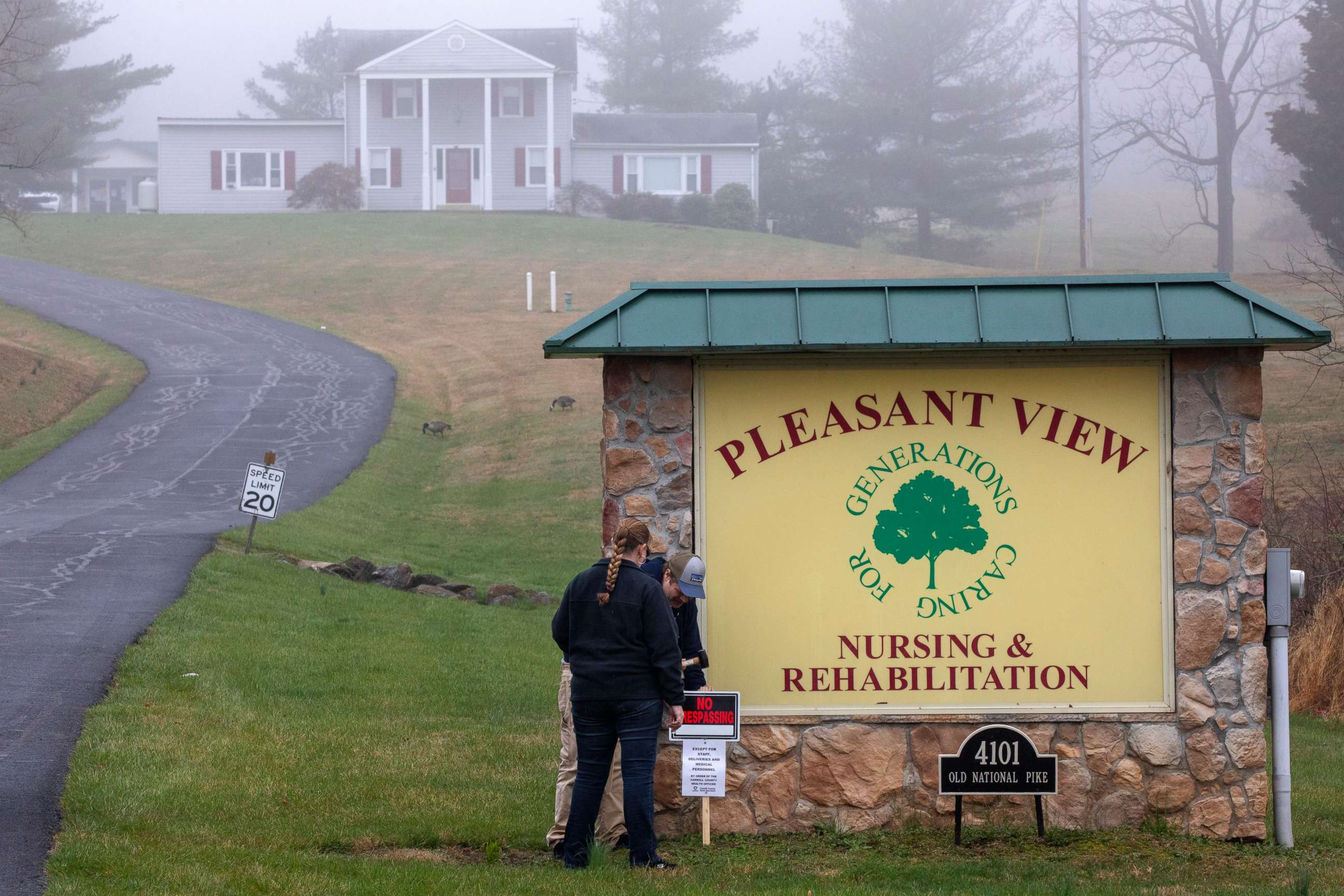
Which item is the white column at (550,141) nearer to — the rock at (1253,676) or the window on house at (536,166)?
the window on house at (536,166)

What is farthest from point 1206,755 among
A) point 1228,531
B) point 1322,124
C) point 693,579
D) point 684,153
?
point 684,153

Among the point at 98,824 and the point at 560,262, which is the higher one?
the point at 560,262

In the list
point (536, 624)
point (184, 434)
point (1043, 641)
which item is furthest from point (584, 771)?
point (184, 434)

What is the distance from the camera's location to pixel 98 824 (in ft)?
24.3

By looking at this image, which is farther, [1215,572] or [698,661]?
[1215,572]

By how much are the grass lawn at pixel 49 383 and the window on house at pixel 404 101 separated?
26.7 metres

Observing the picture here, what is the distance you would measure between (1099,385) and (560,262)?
4148cm

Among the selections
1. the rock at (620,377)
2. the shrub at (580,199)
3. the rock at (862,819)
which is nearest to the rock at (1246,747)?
the rock at (862,819)

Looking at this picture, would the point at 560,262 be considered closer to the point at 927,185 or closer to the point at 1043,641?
the point at 927,185

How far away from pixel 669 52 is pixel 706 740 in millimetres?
78613

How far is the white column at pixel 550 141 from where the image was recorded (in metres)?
60.8

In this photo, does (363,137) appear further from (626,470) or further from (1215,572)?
(1215,572)

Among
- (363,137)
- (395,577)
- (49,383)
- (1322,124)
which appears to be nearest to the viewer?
(395,577)

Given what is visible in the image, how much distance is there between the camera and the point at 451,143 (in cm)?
6194
